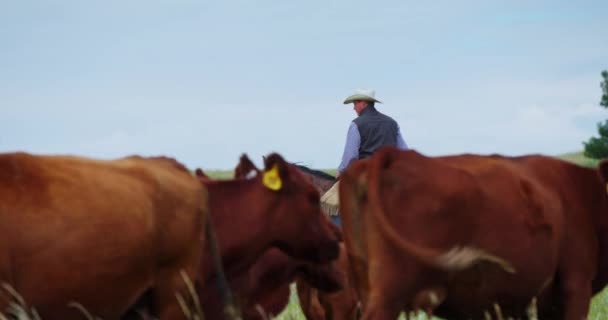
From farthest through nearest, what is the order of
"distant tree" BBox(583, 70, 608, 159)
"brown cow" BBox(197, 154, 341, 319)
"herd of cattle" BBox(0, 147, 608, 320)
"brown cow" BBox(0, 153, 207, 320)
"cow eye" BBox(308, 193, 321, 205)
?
1. "distant tree" BBox(583, 70, 608, 159)
2. "cow eye" BBox(308, 193, 321, 205)
3. "brown cow" BBox(197, 154, 341, 319)
4. "herd of cattle" BBox(0, 147, 608, 320)
5. "brown cow" BBox(0, 153, 207, 320)

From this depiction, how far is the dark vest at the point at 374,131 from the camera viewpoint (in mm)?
13156

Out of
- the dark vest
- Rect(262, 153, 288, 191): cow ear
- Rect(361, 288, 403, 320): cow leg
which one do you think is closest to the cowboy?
the dark vest

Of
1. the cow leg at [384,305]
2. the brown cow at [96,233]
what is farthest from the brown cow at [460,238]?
the brown cow at [96,233]

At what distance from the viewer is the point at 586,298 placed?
7578mm

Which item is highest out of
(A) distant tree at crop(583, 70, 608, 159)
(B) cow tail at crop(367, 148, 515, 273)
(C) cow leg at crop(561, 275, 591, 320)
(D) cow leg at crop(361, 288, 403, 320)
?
(B) cow tail at crop(367, 148, 515, 273)

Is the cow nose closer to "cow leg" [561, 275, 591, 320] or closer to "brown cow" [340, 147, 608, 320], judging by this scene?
"brown cow" [340, 147, 608, 320]

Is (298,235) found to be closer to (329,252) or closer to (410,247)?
(329,252)

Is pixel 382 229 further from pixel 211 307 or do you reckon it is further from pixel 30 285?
pixel 30 285

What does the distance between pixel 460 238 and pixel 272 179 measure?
147cm

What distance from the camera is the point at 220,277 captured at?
7.08 meters

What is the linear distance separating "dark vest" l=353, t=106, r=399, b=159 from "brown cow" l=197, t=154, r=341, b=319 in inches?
212

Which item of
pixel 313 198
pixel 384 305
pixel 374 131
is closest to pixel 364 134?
pixel 374 131

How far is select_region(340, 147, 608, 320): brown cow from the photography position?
256 inches

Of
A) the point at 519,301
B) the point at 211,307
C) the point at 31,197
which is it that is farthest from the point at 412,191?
the point at 31,197
